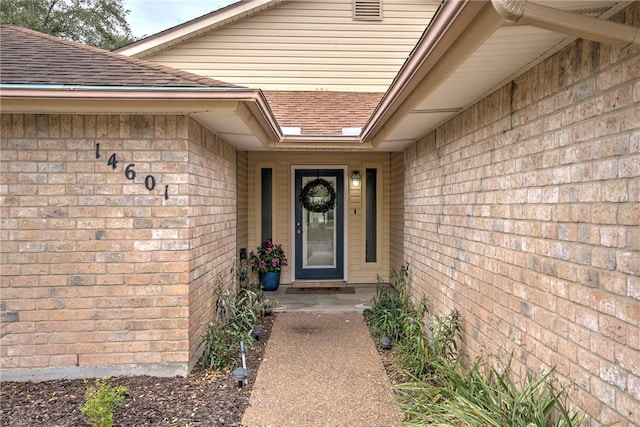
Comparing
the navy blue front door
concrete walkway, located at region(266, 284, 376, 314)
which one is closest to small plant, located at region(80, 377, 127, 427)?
concrete walkway, located at region(266, 284, 376, 314)

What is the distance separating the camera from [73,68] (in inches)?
141

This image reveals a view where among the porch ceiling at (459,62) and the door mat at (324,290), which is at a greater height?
the porch ceiling at (459,62)

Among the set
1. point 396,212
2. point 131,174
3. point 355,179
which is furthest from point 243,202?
point 131,174

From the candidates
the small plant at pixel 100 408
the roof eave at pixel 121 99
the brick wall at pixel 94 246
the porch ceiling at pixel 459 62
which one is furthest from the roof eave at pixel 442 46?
the small plant at pixel 100 408

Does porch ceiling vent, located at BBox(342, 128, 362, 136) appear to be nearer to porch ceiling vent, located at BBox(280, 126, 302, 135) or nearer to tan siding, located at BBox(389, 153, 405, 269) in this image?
porch ceiling vent, located at BBox(280, 126, 302, 135)

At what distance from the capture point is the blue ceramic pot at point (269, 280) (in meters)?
7.27

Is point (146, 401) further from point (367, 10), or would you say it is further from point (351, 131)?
point (367, 10)

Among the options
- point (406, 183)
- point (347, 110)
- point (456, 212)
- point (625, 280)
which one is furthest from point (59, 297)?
point (347, 110)

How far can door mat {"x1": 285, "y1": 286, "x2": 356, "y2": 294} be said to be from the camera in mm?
7165

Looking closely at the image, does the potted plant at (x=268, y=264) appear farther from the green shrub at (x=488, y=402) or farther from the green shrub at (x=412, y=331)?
the green shrub at (x=488, y=402)

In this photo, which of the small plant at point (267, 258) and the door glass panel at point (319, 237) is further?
the door glass panel at point (319, 237)

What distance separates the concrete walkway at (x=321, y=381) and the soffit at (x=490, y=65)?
8.02ft

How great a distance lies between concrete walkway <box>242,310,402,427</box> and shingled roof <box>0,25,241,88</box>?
262 cm

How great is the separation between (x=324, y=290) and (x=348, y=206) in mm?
1616
